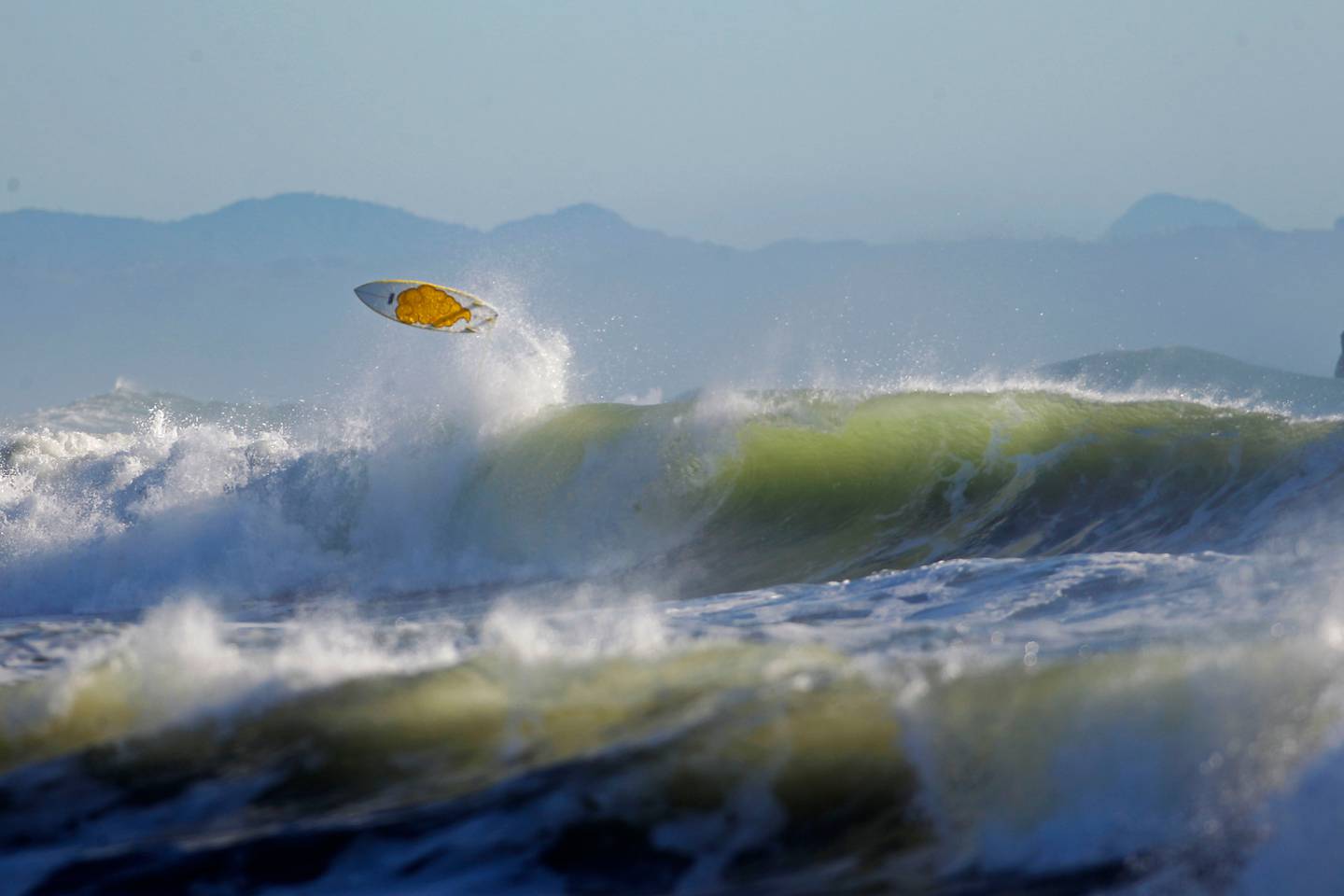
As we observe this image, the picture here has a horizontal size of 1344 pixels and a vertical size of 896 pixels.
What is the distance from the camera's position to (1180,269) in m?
108

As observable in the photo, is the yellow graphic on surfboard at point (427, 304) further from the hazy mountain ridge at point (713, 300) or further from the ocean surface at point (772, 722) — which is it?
the hazy mountain ridge at point (713, 300)

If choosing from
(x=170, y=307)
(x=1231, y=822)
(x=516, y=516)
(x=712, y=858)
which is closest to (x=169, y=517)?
(x=516, y=516)

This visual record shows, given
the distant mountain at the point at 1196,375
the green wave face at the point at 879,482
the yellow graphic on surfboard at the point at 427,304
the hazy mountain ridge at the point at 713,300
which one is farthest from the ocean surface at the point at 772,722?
the hazy mountain ridge at the point at 713,300

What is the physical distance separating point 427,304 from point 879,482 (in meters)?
5.85

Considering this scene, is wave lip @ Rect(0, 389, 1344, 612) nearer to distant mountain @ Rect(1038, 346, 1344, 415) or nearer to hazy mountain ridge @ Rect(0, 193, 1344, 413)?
distant mountain @ Rect(1038, 346, 1344, 415)

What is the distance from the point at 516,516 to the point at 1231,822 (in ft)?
33.1

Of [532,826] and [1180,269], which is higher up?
[1180,269]

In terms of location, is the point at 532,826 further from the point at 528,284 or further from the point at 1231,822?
the point at 528,284

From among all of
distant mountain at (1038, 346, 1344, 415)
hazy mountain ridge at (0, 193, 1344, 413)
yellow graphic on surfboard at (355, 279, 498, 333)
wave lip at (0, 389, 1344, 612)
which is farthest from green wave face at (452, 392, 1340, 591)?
hazy mountain ridge at (0, 193, 1344, 413)

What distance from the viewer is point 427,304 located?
15.7m

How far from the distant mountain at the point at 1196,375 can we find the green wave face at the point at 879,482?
22.2m

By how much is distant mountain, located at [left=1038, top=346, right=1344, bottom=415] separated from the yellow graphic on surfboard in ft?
74.4

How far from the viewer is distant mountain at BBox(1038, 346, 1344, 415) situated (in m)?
35.9

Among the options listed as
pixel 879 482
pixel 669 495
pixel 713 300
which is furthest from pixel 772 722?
pixel 713 300
